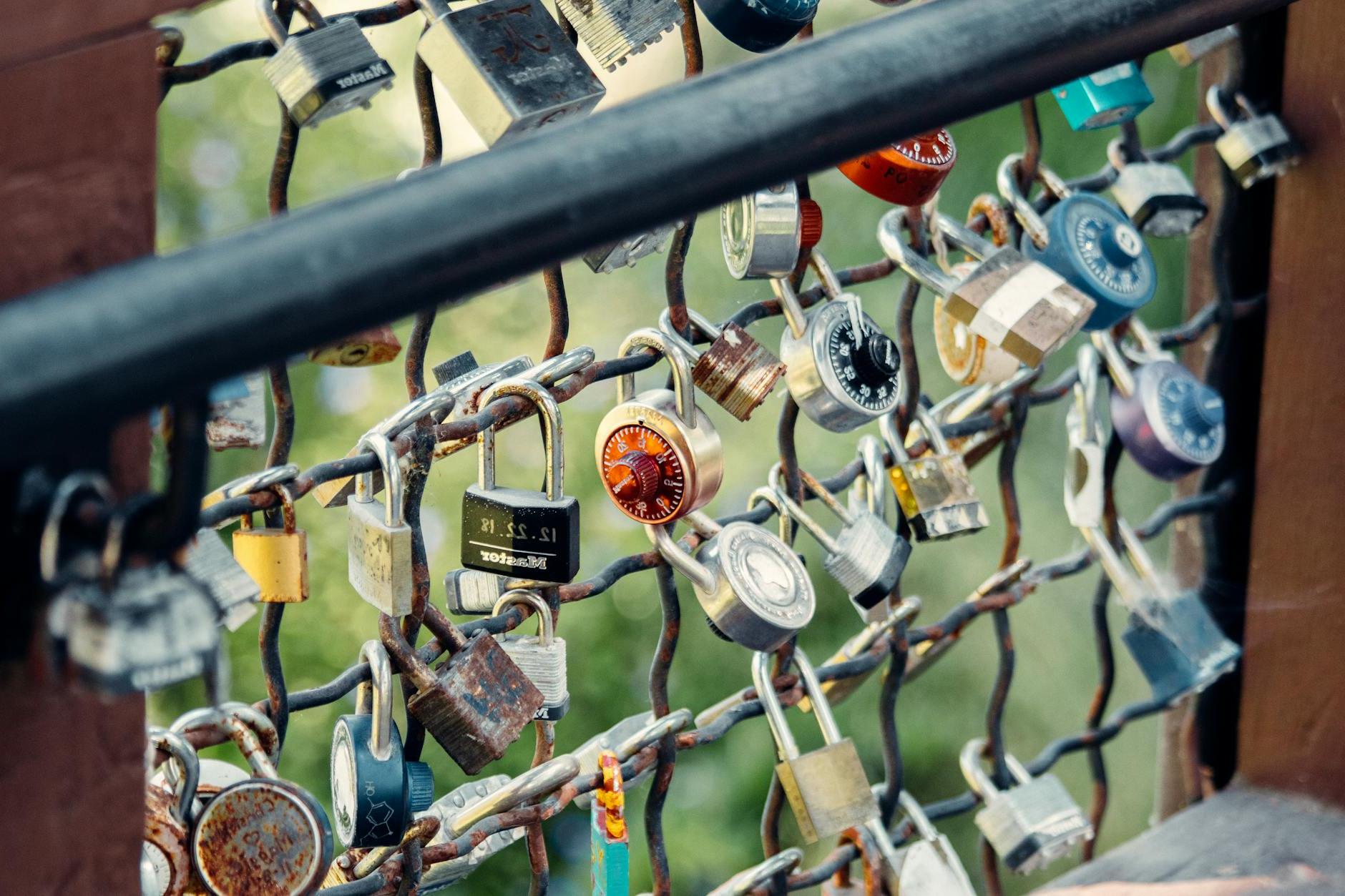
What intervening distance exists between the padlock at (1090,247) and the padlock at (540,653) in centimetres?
53

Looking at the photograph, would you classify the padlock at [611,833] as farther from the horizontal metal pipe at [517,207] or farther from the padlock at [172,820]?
the horizontal metal pipe at [517,207]

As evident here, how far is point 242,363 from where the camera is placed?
1.16 ft

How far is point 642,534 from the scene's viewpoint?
15.4 ft

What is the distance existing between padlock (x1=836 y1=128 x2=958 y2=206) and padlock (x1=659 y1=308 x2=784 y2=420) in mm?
147

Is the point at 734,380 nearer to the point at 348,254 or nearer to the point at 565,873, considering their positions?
the point at 348,254

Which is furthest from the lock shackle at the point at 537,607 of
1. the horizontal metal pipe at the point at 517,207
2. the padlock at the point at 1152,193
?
the padlock at the point at 1152,193

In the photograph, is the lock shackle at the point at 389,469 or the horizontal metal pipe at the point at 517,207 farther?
the lock shackle at the point at 389,469

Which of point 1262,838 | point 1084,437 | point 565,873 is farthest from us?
point 565,873

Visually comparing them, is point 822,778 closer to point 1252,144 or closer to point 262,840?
→ point 262,840

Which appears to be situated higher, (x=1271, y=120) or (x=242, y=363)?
(x=242, y=363)

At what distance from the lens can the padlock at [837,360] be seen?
104cm

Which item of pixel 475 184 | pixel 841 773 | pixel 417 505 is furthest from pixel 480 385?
pixel 475 184

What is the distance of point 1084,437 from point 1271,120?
32 cm

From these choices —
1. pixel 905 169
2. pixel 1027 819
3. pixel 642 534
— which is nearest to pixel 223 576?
pixel 905 169
